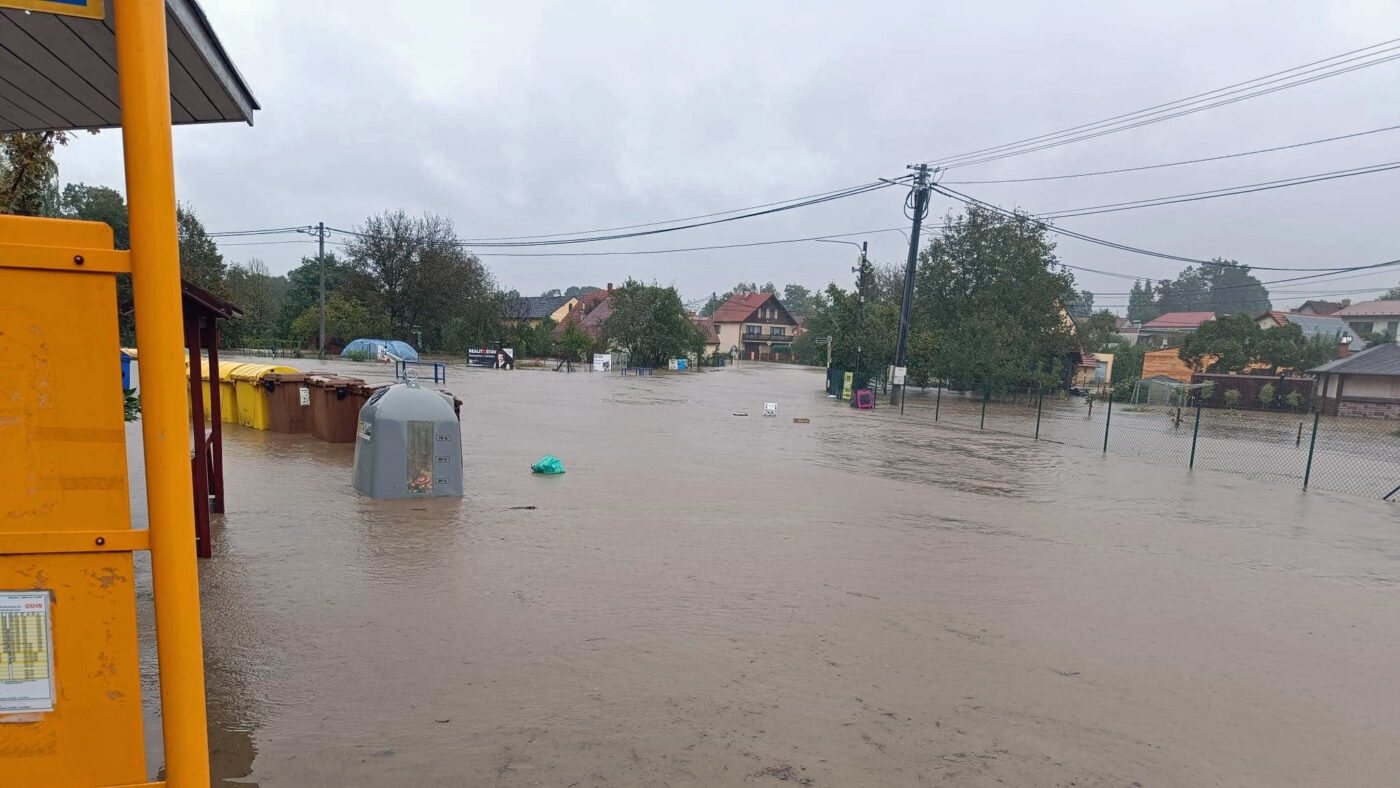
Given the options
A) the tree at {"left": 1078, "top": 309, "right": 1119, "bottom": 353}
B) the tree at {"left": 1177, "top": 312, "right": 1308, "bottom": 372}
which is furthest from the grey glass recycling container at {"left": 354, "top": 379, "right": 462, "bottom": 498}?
the tree at {"left": 1078, "top": 309, "right": 1119, "bottom": 353}

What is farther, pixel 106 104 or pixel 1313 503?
pixel 1313 503

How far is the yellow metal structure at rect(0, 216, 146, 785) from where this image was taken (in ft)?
5.33

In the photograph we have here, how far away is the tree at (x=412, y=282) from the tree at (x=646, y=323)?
11038 millimetres

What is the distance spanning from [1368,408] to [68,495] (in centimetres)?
4880

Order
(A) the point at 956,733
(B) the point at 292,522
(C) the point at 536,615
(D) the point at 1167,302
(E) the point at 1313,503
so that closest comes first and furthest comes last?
(A) the point at 956,733 < (C) the point at 536,615 < (B) the point at 292,522 < (E) the point at 1313,503 < (D) the point at 1167,302

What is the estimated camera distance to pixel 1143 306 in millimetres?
150125

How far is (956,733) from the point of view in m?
3.93

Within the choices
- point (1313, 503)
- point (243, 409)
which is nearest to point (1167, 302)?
point (1313, 503)

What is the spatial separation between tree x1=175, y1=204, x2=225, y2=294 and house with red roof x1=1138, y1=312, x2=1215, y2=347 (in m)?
97.6

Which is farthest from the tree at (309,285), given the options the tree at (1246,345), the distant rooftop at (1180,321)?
the distant rooftop at (1180,321)

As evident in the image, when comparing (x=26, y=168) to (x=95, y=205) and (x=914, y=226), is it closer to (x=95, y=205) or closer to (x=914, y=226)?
(x=914, y=226)

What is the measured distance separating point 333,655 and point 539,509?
164 inches

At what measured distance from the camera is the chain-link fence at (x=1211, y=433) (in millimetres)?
15812

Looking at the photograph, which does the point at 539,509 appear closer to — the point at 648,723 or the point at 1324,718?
the point at 648,723
